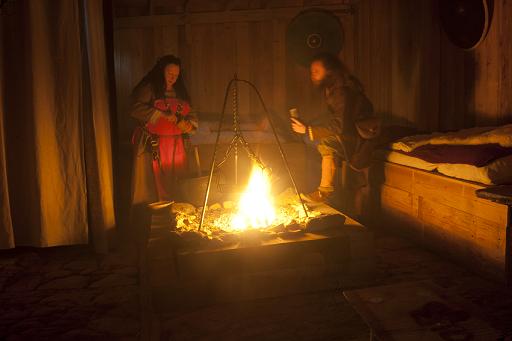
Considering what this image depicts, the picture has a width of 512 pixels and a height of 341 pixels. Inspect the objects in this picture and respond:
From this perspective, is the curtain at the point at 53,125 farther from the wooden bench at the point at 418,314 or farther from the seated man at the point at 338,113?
the wooden bench at the point at 418,314

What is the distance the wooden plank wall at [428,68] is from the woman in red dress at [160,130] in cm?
350

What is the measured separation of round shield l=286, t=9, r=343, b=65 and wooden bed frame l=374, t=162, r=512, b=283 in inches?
120

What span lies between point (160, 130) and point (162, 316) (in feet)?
8.82

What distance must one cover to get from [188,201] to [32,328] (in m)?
2.12

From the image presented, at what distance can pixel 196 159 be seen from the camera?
6.08 meters

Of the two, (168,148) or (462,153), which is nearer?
(462,153)

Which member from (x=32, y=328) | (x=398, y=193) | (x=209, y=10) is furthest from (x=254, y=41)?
(x=32, y=328)

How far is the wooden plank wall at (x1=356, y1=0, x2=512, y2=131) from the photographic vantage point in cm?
585

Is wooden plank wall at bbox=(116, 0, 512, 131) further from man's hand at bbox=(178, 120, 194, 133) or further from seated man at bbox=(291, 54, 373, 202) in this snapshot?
man's hand at bbox=(178, 120, 194, 133)

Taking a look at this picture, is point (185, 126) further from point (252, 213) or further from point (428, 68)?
point (428, 68)

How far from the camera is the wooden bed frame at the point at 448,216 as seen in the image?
4023 mm

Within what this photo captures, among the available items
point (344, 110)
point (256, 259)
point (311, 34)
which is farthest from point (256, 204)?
point (311, 34)

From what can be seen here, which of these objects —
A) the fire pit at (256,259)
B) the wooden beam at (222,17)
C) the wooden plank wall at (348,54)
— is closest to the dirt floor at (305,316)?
the fire pit at (256,259)

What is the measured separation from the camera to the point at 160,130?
5.82 m
